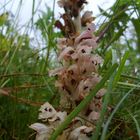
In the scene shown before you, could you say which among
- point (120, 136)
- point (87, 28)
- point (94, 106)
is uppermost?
point (87, 28)

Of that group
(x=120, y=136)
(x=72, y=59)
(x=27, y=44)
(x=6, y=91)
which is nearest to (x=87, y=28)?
(x=72, y=59)

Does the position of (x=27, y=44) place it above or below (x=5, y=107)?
above

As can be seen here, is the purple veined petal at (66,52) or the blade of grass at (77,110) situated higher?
the purple veined petal at (66,52)

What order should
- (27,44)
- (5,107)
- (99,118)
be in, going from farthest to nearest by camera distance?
(27,44)
(5,107)
(99,118)

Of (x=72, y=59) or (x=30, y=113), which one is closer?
(x=72, y=59)

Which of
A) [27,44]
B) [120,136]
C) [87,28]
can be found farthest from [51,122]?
[27,44]

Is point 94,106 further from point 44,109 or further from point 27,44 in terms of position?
point 27,44

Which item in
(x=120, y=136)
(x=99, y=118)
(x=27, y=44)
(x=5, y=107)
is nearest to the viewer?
(x=99, y=118)

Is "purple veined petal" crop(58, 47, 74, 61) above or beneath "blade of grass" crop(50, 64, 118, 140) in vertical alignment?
above
